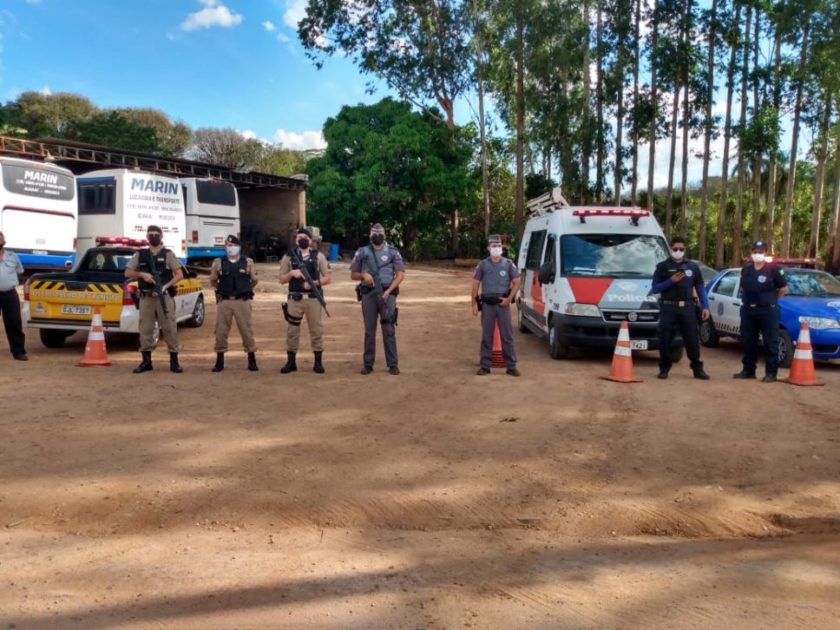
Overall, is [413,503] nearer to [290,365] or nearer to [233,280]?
[290,365]

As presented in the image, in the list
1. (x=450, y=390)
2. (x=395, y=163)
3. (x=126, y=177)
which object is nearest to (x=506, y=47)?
(x=395, y=163)

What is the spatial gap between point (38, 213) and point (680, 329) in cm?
1615

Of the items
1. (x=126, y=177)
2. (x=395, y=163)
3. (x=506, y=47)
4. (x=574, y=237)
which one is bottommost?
(x=574, y=237)

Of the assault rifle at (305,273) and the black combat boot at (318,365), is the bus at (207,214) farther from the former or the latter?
the black combat boot at (318,365)

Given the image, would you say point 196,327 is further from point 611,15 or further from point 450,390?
point 611,15

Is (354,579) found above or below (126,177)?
below

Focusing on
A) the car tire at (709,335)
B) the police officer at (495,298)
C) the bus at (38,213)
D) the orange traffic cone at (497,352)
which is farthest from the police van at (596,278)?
the bus at (38,213)

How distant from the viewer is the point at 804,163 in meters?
36.0

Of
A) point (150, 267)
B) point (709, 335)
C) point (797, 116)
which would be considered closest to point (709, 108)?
point (797, 116)

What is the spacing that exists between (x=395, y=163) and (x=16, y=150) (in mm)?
15758

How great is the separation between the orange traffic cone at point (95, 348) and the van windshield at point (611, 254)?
6.47m

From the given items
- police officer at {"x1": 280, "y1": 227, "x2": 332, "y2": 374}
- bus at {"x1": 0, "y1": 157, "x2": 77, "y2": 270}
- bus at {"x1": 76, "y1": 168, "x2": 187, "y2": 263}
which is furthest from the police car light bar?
bus at {"x1": 0, "y1": 157, "x2": 77, "y2": 270}

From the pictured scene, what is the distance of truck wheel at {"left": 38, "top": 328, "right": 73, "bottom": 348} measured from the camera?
10.5 metres

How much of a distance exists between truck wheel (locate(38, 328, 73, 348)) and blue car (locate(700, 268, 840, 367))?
34.1ft
